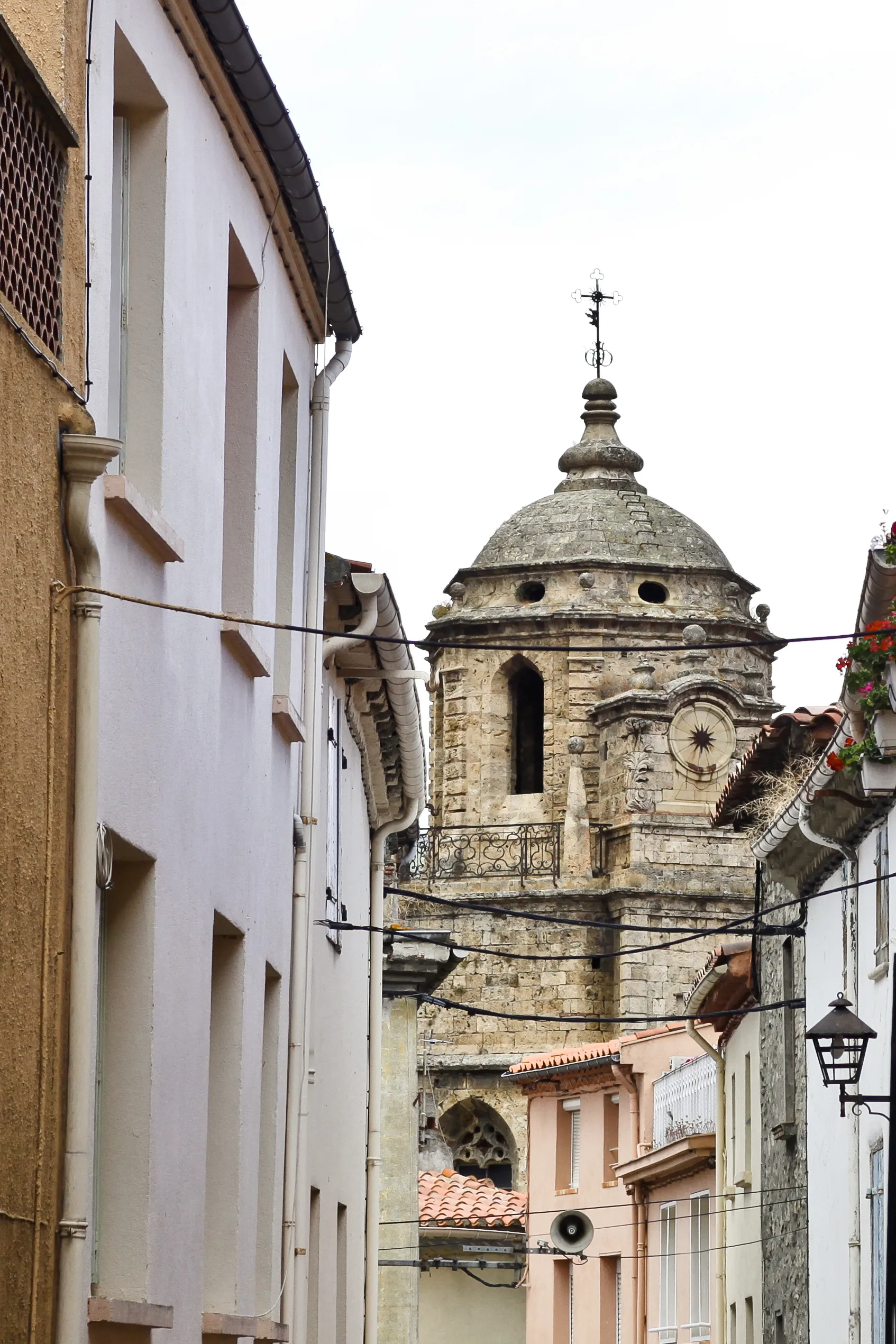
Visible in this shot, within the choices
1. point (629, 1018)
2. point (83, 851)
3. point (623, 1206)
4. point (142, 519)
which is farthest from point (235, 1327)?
point (623, 1206)

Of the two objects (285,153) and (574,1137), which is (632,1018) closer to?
(574,1137)

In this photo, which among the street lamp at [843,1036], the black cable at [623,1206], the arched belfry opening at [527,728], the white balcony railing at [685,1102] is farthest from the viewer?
the arched belfry opening at [527,728]

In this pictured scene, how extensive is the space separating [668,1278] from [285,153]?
22.9m

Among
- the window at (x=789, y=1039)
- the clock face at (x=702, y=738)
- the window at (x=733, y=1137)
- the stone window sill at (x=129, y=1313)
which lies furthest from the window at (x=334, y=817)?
the clock face at (x=702, y=738)

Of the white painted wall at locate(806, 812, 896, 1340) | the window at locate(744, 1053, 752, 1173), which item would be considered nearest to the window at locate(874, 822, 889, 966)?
the white painted wall at locate(806, 812, 896, 1340)

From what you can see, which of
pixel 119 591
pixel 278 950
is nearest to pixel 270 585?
pixel 278 950

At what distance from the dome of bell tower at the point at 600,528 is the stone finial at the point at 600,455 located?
20mm

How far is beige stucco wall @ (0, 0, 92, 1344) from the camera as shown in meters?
6.70

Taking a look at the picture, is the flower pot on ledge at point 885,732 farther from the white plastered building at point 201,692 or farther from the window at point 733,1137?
the window at point 733,1137

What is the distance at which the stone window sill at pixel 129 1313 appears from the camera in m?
7.68

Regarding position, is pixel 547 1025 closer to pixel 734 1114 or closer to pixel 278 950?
pixel 734 1114

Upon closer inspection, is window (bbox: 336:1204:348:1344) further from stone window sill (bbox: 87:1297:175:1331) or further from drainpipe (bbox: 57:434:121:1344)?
drainpipe (bbox: 57:434:121:1344)

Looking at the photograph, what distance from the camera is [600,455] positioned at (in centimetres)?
5144

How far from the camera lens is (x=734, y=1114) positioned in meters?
26.8
